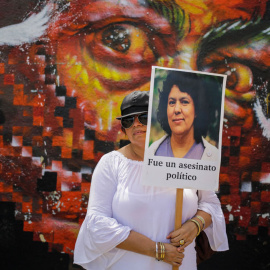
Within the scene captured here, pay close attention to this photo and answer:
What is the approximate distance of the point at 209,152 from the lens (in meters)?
1.87

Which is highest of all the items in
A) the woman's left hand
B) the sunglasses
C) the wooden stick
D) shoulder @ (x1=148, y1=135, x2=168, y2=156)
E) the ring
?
the sunglasses

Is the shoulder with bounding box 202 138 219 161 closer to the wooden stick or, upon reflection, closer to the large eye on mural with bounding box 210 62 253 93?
the wooden stick

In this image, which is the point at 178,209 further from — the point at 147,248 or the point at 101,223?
the point at 101,223

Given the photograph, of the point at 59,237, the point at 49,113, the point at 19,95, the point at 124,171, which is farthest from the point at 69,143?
the point at 124,171

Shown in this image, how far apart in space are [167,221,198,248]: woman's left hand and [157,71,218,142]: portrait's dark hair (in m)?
0.47

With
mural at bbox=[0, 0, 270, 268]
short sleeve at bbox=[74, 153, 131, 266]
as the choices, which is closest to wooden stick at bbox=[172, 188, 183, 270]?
short sleeve at bbox=[74, 153, 131, 266]

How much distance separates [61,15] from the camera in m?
3.57

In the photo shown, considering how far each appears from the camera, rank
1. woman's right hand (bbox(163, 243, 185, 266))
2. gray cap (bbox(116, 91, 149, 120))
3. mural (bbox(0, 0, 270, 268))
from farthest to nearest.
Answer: mural (bbox(0, 0, 270, 268)) → gray cap (bbox(116, 91, 149, 120)) → woman's right hand (bbox(163, 243, 185, 266))

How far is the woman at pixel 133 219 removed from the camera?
1.85 m

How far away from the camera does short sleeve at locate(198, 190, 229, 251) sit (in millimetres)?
2072

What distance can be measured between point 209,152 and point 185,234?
0.46m

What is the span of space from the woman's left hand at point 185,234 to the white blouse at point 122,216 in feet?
0.18

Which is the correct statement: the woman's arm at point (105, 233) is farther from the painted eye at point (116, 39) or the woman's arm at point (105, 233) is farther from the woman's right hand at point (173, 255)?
the painted eye at point (116, 39)

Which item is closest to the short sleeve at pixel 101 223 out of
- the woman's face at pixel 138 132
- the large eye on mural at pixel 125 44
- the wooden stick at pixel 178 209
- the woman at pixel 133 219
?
the woman at pixel 133 219
